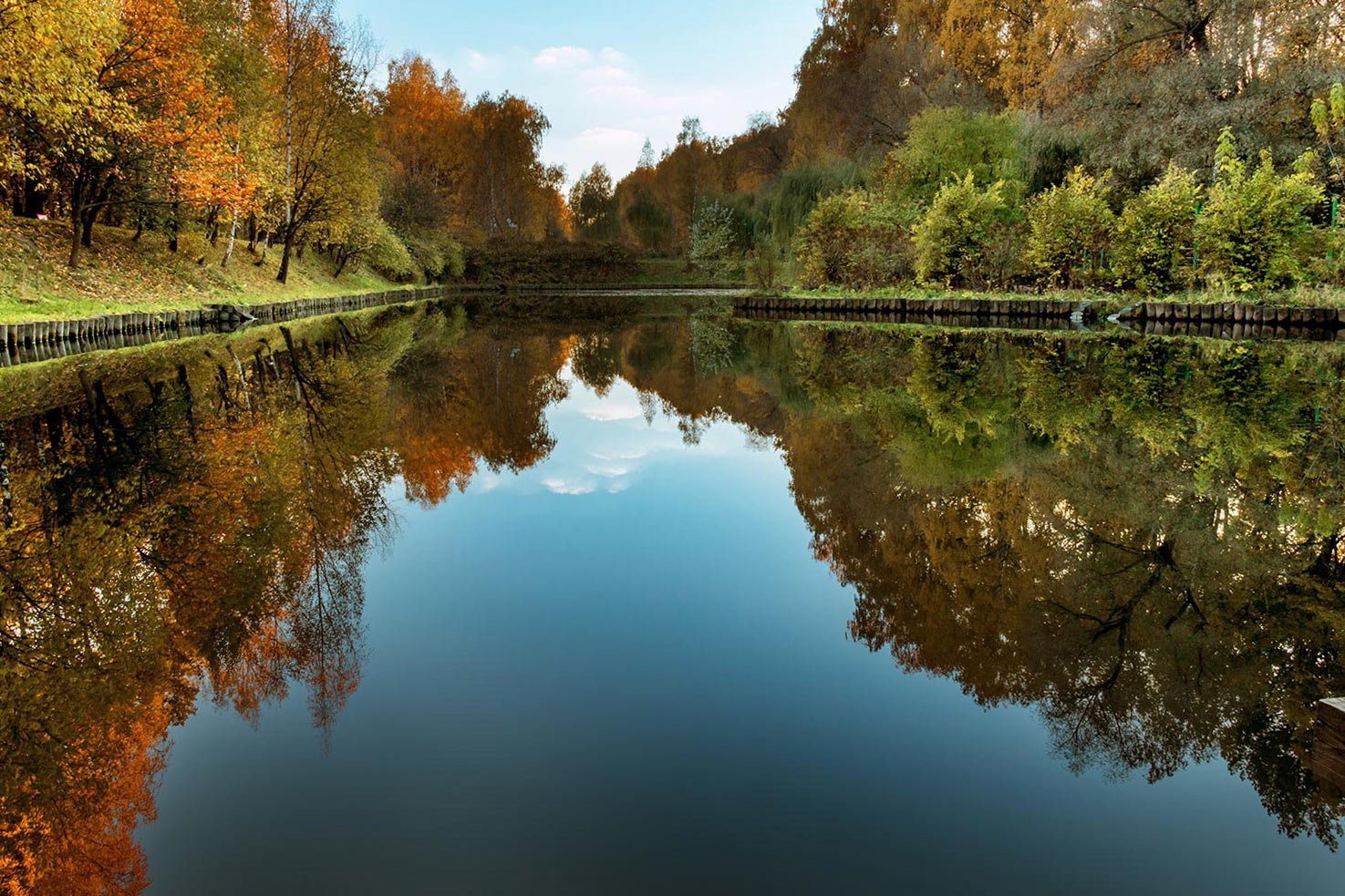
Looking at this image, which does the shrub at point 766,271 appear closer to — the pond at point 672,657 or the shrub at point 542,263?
the pond at point 672,657

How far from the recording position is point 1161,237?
19672mm

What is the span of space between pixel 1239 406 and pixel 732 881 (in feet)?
28.5

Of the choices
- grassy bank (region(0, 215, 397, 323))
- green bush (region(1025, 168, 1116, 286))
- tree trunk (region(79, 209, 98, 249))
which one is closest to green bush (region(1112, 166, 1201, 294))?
green bush (region(1025, 168, 1116, 286))

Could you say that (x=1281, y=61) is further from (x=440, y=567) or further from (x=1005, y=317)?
(x=440, y=567)

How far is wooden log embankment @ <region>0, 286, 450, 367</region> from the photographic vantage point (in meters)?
12.8

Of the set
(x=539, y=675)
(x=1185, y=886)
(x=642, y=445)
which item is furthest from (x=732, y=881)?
(x=642, y=445)

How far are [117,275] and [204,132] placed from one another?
3855 mm

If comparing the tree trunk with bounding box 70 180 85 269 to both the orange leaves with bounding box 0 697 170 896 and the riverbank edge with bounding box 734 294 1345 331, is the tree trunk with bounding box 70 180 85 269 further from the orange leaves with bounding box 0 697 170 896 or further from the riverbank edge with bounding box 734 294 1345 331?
the riverbank edge with bounding box 734 294 1345 331

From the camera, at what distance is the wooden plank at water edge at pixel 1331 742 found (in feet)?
7.92

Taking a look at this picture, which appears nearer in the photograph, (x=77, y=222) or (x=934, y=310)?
(x=77, y=222)

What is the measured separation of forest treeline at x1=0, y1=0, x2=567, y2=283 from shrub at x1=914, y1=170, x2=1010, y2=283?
1839cm

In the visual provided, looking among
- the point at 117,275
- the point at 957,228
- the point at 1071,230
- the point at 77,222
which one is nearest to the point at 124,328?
the point at 77,222

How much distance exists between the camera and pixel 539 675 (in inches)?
129

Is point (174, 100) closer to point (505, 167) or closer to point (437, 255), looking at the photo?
point (437, 255)
